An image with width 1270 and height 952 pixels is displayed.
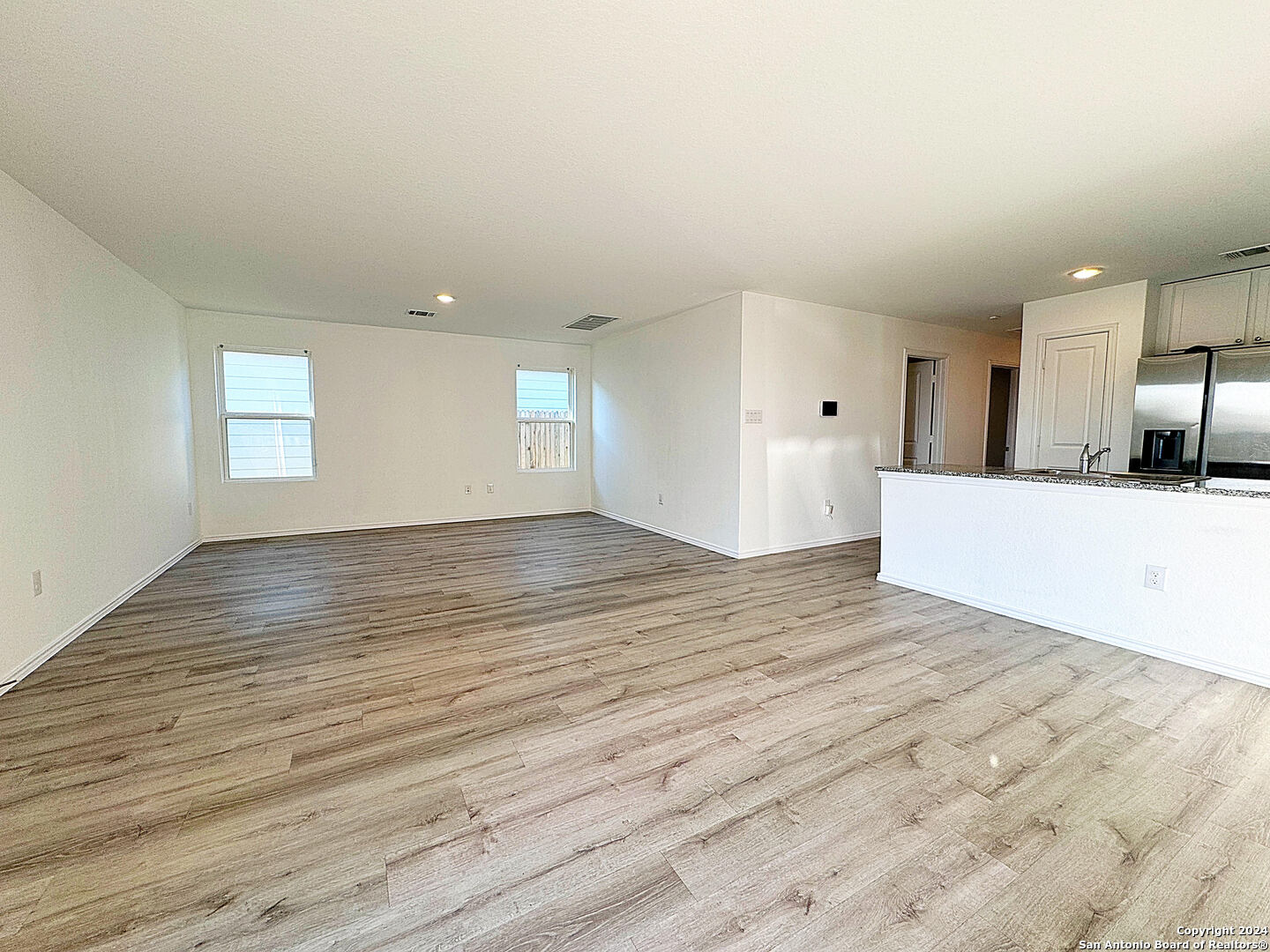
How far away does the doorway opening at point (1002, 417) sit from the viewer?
7.17 meters

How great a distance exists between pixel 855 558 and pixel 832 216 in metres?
3.09

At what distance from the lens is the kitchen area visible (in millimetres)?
2623

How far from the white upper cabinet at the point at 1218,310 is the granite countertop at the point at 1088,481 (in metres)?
1.25

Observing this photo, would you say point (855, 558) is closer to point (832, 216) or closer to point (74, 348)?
point (832, 216)

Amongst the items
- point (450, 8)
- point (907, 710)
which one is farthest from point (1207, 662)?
point (450, 8)

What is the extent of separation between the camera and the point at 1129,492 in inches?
113

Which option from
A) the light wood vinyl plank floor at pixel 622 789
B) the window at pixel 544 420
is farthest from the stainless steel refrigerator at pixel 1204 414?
the window at pixel 544 420

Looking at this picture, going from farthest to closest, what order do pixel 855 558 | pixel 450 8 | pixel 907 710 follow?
1. pixel 855 558
2. pixel 907 710
3. pixel 450 8

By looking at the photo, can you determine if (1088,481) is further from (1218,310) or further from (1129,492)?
(1218,310)

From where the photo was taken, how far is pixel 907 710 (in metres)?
2.21

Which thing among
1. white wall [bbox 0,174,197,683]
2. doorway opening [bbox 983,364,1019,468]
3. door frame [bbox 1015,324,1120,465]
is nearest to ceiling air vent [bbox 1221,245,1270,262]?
door frame [bbox 1015,324,1120,465]

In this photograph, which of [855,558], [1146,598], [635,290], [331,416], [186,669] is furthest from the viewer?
[331,416]

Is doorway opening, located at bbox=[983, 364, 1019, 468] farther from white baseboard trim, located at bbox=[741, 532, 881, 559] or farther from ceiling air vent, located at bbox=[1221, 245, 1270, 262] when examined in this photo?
ceiling air vent, located at bbox=[1221, 245, 1270, 262]

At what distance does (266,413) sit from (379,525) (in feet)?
5.63
